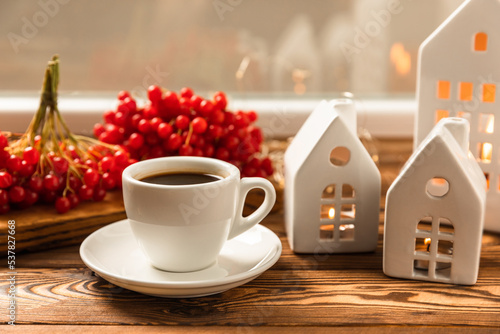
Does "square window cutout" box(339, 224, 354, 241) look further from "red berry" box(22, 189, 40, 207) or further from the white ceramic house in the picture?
"red berry" box(22, 189, 40, 207)

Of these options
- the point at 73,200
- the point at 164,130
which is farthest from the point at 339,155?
the point at 73,200

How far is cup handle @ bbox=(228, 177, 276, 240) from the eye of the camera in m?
0.67

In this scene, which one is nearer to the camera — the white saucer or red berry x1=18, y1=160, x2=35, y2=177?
the white saucer

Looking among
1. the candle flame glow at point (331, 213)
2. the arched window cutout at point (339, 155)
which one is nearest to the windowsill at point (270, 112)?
the arched window cutout at point (339, 155)

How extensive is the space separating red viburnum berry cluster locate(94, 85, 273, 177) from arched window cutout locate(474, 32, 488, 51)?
13.5 inches

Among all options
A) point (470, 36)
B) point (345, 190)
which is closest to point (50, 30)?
point (345, 190)

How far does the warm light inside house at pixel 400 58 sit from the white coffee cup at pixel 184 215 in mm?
755

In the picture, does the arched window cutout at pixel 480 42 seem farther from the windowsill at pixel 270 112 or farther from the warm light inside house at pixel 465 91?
the windowsill at pixel 270 112

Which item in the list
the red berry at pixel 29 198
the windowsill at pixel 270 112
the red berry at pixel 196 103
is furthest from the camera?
the windowsill at pixel 270 112

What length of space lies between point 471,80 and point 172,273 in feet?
1.47

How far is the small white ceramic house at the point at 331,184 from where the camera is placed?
27.6 inches

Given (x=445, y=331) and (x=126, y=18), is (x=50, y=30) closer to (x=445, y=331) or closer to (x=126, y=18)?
(x=126, y=18)

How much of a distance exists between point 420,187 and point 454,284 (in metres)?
0.12

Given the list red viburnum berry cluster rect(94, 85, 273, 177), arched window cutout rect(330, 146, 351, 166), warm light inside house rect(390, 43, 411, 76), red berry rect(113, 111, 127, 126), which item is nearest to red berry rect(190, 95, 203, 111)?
red viburnum berry cluster rect(94, 85, 273, 177)
